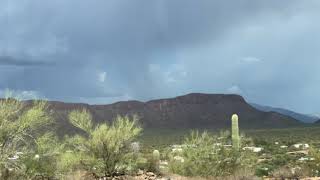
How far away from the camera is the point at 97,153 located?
1335 inches

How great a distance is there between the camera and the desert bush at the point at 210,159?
35.5 metres

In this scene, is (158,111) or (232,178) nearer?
(232,178)

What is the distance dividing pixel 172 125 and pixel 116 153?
120m

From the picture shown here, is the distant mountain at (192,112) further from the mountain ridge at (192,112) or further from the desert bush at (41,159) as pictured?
the desert bush at (41,159)

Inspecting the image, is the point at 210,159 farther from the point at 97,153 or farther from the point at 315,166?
the point at 315,166

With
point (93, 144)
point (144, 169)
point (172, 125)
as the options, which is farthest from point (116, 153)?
point (172, 125)

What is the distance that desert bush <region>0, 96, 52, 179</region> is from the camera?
25719 millimetres

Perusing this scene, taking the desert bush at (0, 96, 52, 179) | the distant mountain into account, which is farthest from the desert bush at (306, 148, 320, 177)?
the distant mountain

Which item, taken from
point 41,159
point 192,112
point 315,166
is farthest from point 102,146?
point 192,112

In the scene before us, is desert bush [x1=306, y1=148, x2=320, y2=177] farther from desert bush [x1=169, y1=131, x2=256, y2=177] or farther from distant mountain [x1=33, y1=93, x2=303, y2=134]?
distant mountain [x1=33, y1=93, x2=303, y2=134]

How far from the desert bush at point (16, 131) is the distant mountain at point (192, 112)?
117073mm

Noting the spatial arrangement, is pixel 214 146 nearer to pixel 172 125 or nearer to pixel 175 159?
pixel 175 159

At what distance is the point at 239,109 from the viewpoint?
170 metres

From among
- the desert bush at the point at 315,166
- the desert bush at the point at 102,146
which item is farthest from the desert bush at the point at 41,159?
the desert bush at the point at 315,166
